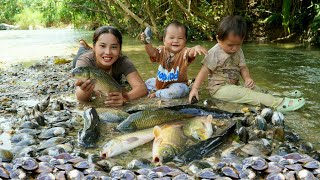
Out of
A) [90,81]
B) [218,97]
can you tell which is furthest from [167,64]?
[90,81]

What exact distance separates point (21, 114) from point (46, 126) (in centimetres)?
56

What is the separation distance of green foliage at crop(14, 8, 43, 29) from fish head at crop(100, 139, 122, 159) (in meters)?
33.2

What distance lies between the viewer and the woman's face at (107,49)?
4.11m

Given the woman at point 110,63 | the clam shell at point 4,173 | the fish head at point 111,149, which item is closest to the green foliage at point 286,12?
the woman at point 110,63

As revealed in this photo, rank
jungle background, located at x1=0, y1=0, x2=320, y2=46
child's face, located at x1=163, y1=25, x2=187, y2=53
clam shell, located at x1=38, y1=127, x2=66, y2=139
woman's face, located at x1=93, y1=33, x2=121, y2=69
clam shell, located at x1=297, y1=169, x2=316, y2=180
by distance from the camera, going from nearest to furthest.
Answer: clam shell, located at x1=297, y1=169, x2=316, y2=180 < clam shell, located at x1=38, y1=127, x2=66, y2=139 < woman's face, located at x1=93, y1=33, x2=121, y2=69 < child's face, located at x1=163, y1=25, x2=187, y2=53 < jungle background, located at x1=0, y1=0, x2=320, y2=46

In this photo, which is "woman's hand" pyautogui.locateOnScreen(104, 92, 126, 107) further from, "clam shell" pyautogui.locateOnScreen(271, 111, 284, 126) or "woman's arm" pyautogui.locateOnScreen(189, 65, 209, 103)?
"clam shell" pyautogui.locateOnScreen(271, 111, 284, 126)

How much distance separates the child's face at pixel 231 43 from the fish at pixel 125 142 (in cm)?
174

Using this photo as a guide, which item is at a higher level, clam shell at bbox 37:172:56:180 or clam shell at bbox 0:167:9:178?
clam shell at bbox 0:167:9:178

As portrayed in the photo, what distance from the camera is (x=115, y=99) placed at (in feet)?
13.3

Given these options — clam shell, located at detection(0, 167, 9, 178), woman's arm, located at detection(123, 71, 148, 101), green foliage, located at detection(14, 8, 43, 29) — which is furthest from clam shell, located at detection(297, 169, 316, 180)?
green foliage, located at detection(14, 8, 43, 29)

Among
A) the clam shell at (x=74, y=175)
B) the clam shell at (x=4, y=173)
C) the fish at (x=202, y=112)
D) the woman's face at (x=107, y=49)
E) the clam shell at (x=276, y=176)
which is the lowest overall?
the clam shell at (x=74, y=175)

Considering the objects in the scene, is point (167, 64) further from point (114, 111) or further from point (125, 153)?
point (125, 153)

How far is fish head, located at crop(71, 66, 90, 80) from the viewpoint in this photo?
3.75 m

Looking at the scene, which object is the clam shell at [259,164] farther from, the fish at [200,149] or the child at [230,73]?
the child at [230,73]
